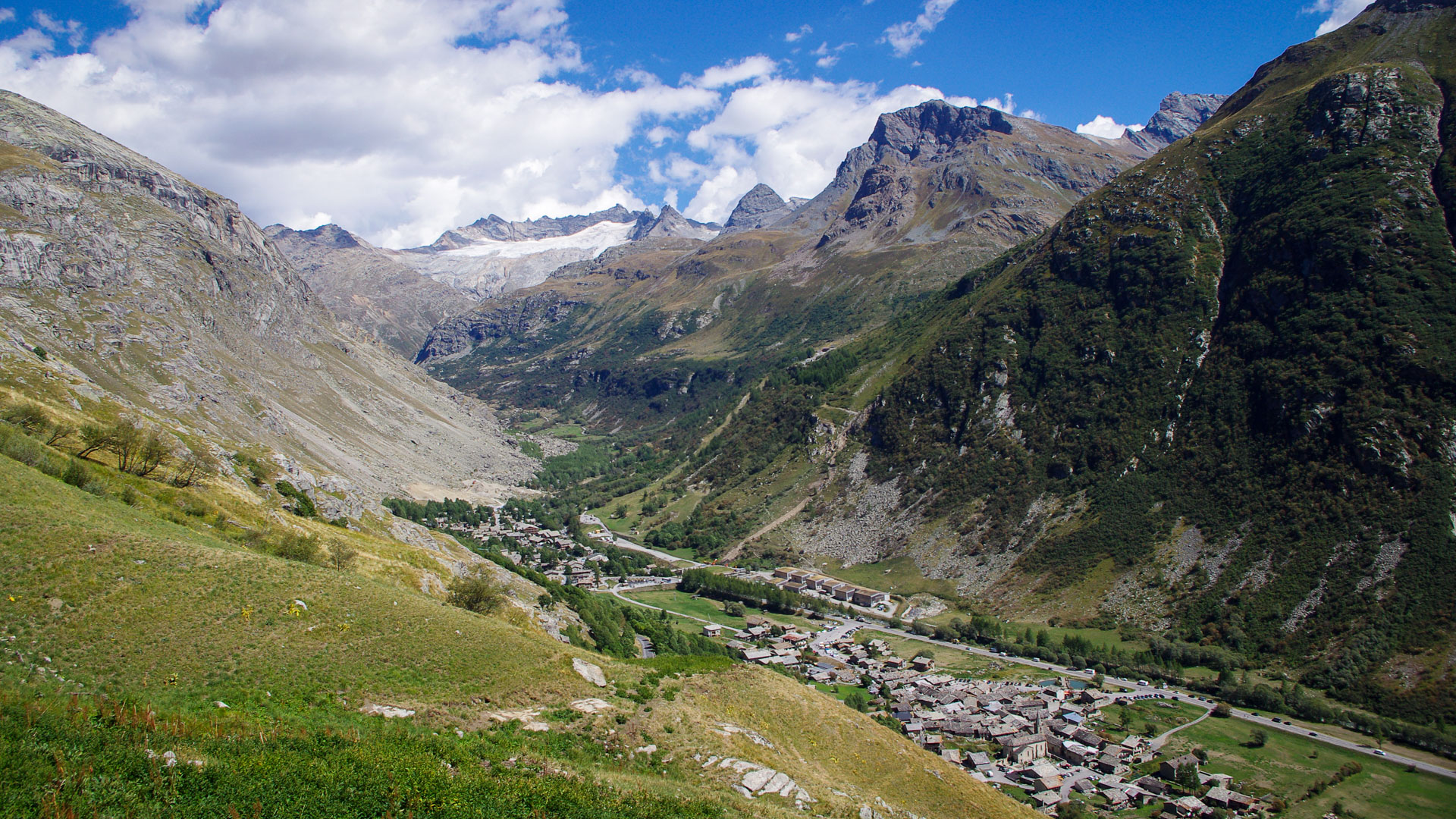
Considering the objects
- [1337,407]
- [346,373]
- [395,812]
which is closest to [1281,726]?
[1337,407]

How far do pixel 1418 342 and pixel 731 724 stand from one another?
111 metres

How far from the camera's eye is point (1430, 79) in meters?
119

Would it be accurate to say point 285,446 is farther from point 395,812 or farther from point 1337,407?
point 1337,407

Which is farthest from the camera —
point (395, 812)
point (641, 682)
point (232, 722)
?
point (641, 682)

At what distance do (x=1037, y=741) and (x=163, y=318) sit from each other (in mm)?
168864

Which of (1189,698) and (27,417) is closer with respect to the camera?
(27,417)

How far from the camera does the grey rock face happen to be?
10881 centimetres

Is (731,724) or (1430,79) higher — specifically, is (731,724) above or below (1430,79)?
below

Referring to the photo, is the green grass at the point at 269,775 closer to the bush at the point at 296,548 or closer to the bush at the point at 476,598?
the bush at the point at 476,598

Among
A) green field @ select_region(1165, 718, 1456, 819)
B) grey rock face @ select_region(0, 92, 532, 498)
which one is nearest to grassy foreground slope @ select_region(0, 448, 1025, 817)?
green field @ select_region(1165, 718, 1456, 819)

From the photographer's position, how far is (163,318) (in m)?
136

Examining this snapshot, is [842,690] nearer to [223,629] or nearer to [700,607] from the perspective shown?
[700,607]

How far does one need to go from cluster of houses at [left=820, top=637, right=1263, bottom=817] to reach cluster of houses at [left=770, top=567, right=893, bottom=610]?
27.3m

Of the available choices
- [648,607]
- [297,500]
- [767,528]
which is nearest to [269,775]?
[297,500]
